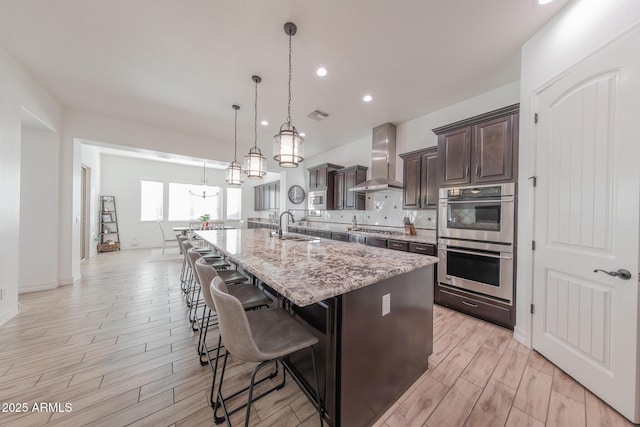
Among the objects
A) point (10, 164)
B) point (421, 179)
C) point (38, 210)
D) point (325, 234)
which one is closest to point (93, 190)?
point (38, 210)

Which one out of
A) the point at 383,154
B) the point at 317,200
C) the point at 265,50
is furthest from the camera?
the point at 317,200

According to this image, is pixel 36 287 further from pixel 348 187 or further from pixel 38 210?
pixel 348 187

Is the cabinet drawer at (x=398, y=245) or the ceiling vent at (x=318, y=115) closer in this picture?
the cabinet drawer at (x=398, y=245)

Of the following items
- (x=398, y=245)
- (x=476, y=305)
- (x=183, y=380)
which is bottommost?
(x=183, y=380)

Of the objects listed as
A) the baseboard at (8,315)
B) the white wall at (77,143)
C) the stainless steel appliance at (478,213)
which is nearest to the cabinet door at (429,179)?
the stainless steel appliance at (478,213)

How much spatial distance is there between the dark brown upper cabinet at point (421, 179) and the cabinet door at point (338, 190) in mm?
1608

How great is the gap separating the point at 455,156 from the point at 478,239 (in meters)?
1.07

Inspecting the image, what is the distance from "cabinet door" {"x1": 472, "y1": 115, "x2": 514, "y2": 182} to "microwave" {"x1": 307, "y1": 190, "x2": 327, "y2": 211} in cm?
330

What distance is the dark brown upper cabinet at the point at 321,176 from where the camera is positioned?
17.6 feet

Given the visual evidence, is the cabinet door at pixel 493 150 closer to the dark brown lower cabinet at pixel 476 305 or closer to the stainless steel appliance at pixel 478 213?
the stainless steel appliance at pixel 478 213

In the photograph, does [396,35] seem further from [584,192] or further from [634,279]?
[634,279]

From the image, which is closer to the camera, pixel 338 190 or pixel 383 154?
pixel 383 154

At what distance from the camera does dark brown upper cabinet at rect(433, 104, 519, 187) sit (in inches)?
92.7

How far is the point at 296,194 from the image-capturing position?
22.0 ft
